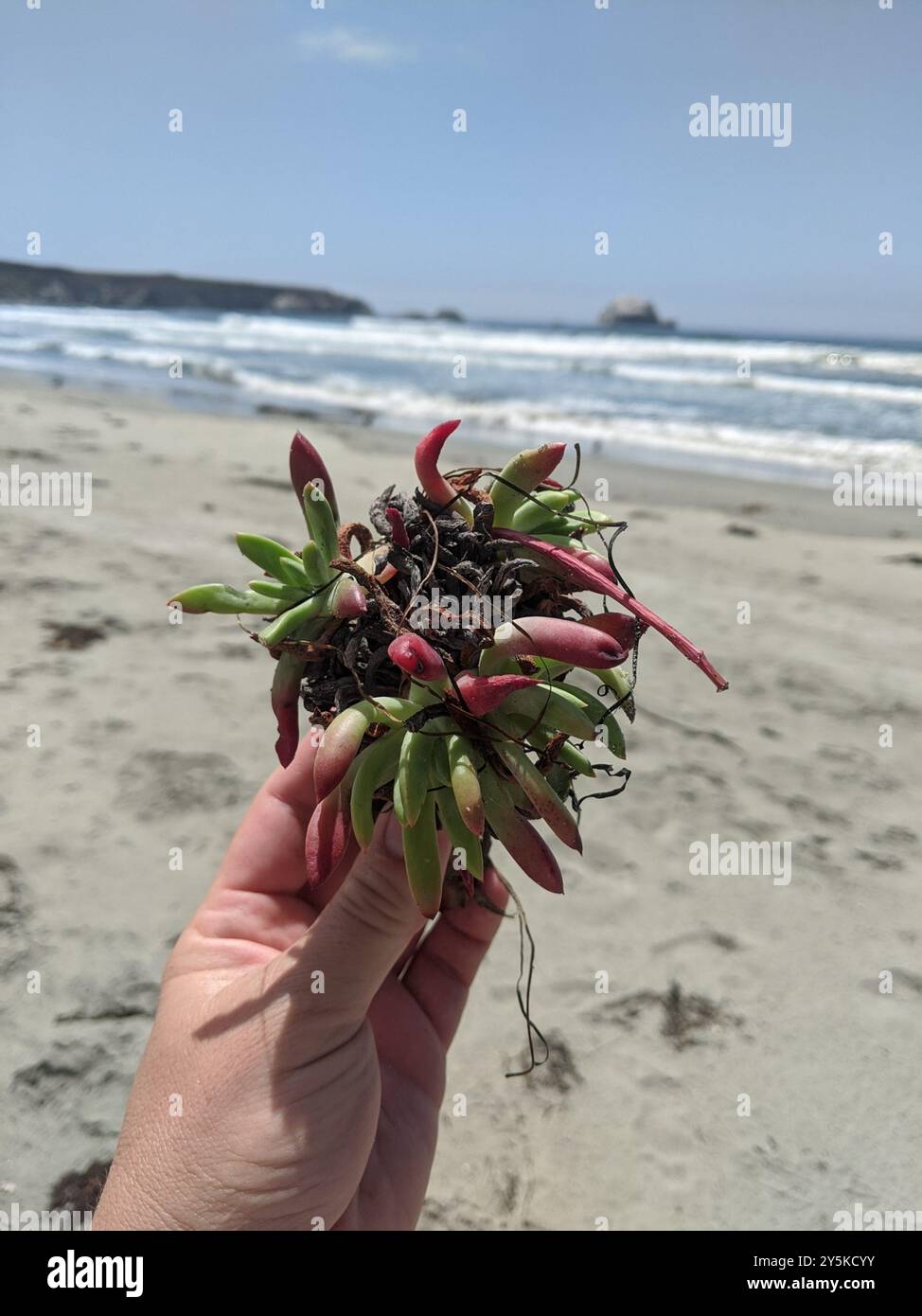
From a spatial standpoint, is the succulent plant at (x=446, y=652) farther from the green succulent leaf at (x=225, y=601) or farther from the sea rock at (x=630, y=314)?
the sea rock at (x=630, y=314)

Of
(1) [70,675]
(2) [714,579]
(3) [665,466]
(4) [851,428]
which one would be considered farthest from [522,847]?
(4) [851,428]

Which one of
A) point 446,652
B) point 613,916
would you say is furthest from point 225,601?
point 613,916

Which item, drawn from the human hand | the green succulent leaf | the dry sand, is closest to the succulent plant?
the green succulent leaf

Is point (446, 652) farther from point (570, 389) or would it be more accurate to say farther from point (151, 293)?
point (151, 293)

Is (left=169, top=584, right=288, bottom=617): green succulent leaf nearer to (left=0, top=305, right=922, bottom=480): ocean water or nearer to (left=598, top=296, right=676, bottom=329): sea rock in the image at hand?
(left=0, top=305, right=922, bottom=480): ocean water
